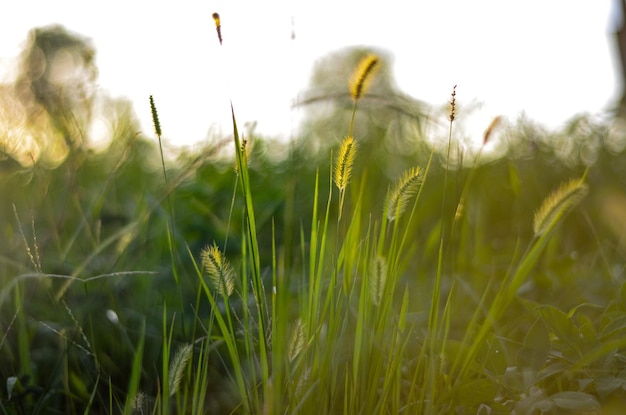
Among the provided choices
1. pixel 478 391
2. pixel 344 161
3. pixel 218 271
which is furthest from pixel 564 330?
pixel 218 271

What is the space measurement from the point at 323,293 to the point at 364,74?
537 mm

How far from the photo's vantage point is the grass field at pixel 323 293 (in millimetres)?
1073

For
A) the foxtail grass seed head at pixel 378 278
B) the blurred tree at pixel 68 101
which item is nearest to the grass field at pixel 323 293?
the foxtail grass seed head at pixel 378 278

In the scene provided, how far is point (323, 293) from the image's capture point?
153 centimetres

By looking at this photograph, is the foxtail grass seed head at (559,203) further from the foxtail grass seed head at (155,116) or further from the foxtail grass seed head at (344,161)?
the foxtail grass seed head at (155,116)

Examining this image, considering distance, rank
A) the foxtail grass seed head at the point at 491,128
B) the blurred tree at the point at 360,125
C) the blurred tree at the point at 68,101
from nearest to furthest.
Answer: the foxtail grass seed head at the point at 491,128, the blurred tree at the point at 68,101, the blurred tree at the point at 360,125

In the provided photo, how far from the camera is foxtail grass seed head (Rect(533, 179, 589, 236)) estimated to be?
1.05 m

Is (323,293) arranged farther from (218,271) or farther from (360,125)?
(360,125)

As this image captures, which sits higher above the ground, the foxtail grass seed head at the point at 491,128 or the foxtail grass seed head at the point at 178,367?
the foxtail grass seed head at the point at 491,128

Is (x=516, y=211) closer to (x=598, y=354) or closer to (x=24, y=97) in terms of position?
(x=598, y=354)

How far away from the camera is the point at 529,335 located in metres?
1.14

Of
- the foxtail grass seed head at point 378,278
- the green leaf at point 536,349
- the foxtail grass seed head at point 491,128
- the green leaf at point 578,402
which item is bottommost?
the green leaf at point 578,402

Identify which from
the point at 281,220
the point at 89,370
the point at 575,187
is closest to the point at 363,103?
the point at 281,220

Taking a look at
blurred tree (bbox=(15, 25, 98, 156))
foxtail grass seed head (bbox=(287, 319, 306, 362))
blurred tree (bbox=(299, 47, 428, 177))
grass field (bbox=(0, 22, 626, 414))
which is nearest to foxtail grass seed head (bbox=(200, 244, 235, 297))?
grass field (bbox=(0, 22, 626, 414))
